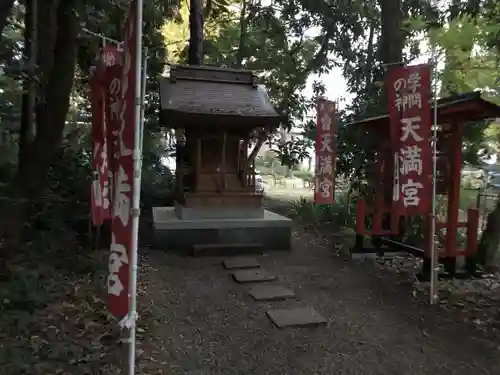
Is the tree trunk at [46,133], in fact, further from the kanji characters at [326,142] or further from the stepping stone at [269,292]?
the kanji characters at [326,142]

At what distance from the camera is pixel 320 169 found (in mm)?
8977

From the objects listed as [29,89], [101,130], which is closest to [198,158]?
[29,89]

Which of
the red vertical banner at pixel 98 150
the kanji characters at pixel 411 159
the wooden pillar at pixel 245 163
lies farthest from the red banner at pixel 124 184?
the wooden pillar at pixel 245 163

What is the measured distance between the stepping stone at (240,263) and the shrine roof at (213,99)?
8.28 feet

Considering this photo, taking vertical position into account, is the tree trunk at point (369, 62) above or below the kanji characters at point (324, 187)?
above

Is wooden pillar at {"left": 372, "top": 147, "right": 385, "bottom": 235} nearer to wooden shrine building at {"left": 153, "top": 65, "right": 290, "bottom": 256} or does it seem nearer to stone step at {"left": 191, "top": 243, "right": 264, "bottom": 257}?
wooden shrine building at {"left": 153, "top": 65, "right": 290, "bottom": 256}

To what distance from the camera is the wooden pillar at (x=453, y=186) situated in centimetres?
614

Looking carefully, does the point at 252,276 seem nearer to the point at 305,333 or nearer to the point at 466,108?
the point at 305,333

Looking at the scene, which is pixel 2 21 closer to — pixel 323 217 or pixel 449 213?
pixel 449 213

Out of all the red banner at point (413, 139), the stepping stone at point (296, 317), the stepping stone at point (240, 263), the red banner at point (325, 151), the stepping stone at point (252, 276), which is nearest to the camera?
the stepping stone at point (296, 317)

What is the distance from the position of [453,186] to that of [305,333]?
3039mm

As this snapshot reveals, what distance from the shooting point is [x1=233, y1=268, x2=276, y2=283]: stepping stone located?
6.59 m

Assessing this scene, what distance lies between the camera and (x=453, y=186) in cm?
618

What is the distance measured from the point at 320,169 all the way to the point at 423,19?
401 centimetres
